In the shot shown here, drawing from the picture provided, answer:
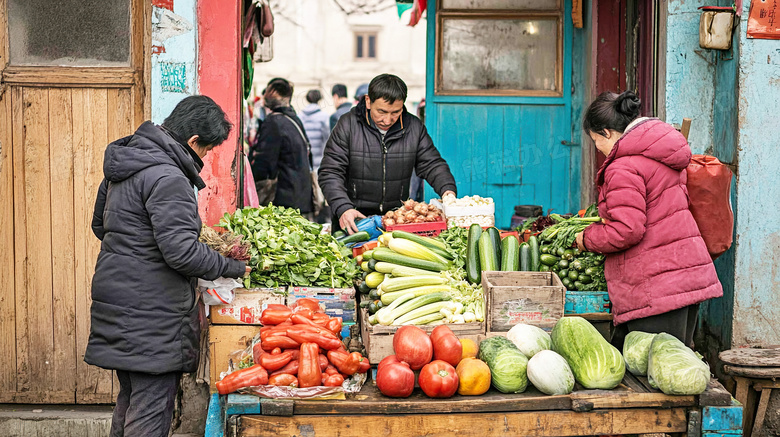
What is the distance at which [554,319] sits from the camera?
4.34 m

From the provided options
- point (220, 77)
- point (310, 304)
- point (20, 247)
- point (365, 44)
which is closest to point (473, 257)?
point (310, 304)

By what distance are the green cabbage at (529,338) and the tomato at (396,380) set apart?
533 mm

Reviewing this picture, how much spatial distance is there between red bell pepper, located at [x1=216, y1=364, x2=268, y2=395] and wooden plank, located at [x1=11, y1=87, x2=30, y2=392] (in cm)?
253

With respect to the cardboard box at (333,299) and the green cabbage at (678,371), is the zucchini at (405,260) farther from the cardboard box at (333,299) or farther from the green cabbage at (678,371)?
the green cabbage at (678,371)

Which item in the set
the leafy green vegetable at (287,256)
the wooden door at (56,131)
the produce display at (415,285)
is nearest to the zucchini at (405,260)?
the produce display at (415,285)

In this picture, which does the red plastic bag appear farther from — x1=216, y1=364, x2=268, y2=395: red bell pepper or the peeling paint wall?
the peeling paint wall

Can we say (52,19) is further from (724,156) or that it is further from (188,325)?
(724,156)

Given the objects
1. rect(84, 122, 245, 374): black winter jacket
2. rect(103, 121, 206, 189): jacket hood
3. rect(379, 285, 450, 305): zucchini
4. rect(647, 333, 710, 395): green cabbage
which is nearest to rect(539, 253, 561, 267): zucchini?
rect(379, 285, 450, 305): zucchini

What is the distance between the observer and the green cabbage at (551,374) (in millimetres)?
3627

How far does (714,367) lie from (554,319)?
1757 millimetres

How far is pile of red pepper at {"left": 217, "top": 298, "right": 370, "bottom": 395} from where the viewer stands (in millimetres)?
3654

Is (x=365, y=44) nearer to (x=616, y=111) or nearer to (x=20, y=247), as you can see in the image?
(x=20, y=247)

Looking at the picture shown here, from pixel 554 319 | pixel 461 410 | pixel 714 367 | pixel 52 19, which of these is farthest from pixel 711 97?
pixel 52 19

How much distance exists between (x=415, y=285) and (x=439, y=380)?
3.54 ft
